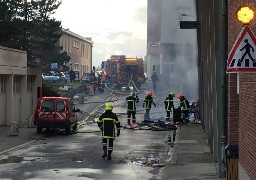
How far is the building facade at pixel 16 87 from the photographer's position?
2972 centimetres

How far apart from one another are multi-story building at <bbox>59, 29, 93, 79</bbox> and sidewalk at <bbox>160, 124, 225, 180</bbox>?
54.3m

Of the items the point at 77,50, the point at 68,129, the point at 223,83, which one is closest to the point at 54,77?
the point at 77,50

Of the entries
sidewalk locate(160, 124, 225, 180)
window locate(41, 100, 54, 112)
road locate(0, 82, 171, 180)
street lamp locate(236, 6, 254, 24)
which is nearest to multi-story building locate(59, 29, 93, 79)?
window locate(41, 100, 54, 112)

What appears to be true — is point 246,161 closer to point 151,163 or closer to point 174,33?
point 151,163

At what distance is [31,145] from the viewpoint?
829 inches

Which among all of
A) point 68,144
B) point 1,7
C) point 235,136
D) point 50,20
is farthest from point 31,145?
point 50,20

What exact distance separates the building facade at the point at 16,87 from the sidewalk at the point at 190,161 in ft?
33.6

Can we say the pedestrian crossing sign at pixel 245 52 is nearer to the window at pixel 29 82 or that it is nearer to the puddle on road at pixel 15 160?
the puddle on road at pixel 15 160

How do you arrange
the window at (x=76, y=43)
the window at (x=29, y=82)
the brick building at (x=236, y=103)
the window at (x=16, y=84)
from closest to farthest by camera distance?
the brick building at (x=236, y=103) < the window at (x=16, y=84) < the window at (x=29, y=82) < the window at (x=76, y=43)

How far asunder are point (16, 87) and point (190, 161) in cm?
1814

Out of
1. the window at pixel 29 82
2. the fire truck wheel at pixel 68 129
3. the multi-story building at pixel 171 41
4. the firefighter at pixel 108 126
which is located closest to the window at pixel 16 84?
the window at pixel 29 82

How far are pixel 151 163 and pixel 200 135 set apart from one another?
9185 millimetres

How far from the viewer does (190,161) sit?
16.4 m

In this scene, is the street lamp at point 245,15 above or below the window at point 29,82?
above
